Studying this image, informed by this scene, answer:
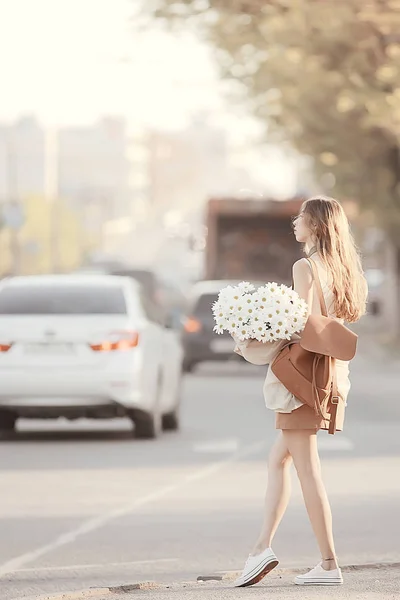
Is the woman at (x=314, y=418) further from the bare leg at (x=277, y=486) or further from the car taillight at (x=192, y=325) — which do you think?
the car taillight at (x=192, y=325)

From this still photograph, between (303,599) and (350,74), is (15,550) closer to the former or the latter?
(303,599)

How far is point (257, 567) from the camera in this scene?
344 inches

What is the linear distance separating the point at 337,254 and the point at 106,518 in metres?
4.01

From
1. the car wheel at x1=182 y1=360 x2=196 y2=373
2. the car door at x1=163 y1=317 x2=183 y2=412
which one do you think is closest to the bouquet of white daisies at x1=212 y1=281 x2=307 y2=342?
the car door at x1=163 y1=317 x2=183 y2=412

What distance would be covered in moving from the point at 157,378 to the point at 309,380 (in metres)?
10.4

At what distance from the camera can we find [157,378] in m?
19.1

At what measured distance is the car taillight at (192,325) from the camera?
111 feet

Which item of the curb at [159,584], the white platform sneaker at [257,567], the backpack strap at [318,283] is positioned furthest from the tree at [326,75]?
the white platform sneaker at [257,567]

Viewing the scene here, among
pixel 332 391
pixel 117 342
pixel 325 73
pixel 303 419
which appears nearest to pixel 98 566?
pixel 303 419

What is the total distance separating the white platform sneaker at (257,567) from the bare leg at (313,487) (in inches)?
8.8

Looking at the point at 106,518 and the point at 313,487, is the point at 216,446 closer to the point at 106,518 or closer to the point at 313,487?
the point at 106,518

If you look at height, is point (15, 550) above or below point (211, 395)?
above

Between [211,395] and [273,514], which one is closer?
[273,514]

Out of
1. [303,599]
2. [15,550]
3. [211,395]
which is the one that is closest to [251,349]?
[303,599]
